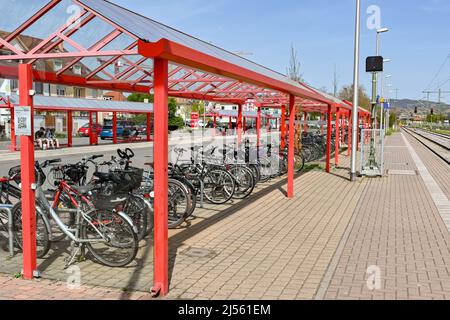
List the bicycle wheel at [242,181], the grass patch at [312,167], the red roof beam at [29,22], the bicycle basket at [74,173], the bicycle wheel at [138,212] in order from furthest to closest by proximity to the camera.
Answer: the grass patch at [312,167] → the bicycle wheel at [242,181] → the bicycle basket at [74,173] → the bicycle wheel at [138,212] → the red roof beam at [29,22]

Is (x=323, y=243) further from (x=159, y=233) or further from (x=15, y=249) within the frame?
(x=15, y=249)

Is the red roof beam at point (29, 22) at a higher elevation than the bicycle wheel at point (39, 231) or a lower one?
higher

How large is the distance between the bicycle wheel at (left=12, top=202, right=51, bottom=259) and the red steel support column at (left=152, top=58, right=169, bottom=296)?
1482mm

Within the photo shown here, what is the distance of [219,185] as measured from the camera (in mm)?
8383

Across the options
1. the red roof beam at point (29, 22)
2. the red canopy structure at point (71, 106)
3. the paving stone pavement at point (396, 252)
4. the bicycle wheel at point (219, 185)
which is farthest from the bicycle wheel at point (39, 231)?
the red canopy structure at point (71, 106)

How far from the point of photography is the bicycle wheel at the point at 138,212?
18.1ft

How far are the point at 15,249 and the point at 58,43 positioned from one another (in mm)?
2361

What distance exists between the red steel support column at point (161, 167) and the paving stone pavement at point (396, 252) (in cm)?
147

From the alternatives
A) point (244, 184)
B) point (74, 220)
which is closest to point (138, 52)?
point (74, 220)

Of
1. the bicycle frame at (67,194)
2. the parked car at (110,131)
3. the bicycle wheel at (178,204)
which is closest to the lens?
the bicycle frame at (67,194)

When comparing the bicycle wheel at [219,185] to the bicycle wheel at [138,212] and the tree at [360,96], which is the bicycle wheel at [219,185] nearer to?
the bicycle wheel at [138,212]

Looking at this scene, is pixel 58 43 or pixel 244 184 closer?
pixel 58 43
